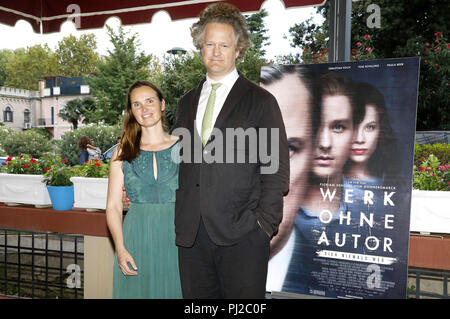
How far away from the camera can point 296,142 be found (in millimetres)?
2014

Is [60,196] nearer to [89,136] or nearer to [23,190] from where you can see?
[23,190]

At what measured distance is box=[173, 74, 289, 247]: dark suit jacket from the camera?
56.5 inches

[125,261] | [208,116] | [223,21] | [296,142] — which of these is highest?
[223,21]

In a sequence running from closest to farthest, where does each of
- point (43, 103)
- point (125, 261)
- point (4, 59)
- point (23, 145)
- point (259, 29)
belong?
1. point (125, 261)
2. point (23, 145)
3. point (259, 29)
4. point (4, 59)
5. point (43, 103)

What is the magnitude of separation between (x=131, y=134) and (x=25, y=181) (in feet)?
5.55

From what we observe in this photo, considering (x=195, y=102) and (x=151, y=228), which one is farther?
(x=151, y=228)

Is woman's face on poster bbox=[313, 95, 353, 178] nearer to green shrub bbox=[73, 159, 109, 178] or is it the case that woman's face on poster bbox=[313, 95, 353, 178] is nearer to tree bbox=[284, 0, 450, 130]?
green shrub bbox=[73, 159, 109, 178]

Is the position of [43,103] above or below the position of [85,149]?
above

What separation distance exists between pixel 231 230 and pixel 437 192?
53.0 inches

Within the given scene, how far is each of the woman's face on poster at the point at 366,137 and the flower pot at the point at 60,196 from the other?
Answer: 6.68 ft

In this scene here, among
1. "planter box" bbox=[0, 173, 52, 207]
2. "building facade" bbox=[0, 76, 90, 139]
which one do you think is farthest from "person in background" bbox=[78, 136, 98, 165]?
"building facade" bbox=[0, 76, 90, 139]

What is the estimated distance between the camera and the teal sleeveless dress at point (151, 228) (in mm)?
1697

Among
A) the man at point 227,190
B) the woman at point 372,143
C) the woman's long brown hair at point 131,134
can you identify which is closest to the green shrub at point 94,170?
the woman's long brown hair at point 131,134

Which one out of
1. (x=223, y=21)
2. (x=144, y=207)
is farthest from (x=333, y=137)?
(x=144, y=207)
